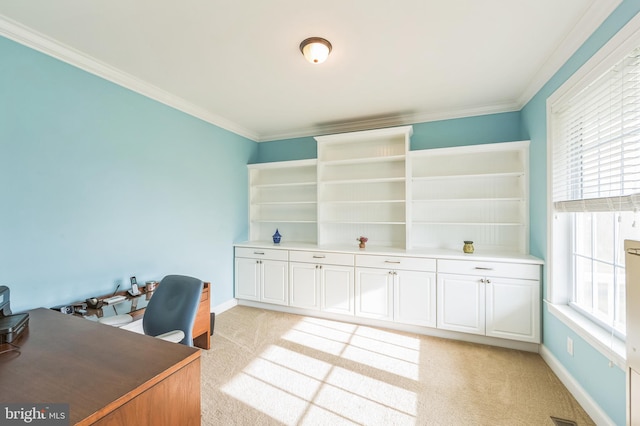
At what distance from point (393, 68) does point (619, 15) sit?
1350mm

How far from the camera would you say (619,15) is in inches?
58.7

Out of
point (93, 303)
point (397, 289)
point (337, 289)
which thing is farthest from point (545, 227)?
point (93, 303)

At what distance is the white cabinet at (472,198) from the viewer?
294cm

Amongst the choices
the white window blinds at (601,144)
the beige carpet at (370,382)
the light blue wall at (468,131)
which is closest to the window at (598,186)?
the white window blinds at (601,144)

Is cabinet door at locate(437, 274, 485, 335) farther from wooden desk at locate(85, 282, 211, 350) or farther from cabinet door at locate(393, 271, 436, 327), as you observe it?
wooden desk at locate(85, 282, 211, 350)

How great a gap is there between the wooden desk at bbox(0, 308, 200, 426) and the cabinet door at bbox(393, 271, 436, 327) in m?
2.34

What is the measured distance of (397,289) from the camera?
302cm

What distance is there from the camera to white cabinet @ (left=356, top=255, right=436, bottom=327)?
2.89 meters

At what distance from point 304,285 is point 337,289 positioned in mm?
448

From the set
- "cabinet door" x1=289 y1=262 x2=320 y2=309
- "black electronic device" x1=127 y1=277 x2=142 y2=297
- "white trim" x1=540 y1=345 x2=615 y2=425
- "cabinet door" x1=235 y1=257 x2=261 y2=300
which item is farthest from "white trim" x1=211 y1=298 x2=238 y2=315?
"white trim" x1=540 y1=345 x2=615 y2=425

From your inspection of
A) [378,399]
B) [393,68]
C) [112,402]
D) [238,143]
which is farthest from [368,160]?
[112,402]

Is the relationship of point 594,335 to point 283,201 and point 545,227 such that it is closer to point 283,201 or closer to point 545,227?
point 545,227

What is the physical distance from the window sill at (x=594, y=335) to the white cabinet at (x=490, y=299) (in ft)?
1.08

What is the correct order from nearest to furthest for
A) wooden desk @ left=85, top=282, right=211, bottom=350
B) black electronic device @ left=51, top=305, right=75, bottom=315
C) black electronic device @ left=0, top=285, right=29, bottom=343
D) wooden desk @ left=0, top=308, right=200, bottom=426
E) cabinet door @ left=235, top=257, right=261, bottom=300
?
wooden desk @ left=0, top=308, right=200, bottom=426 → black electronic device @ left=0, top=285, right=29, bottom=343 → black electronic device @ left=51, top=305, right=75, bottom=315 → wooden desk @ left=85, top=282, right=211, bottom=350 → cabinet door @ left=235, top=257, right=261, bottom=300
